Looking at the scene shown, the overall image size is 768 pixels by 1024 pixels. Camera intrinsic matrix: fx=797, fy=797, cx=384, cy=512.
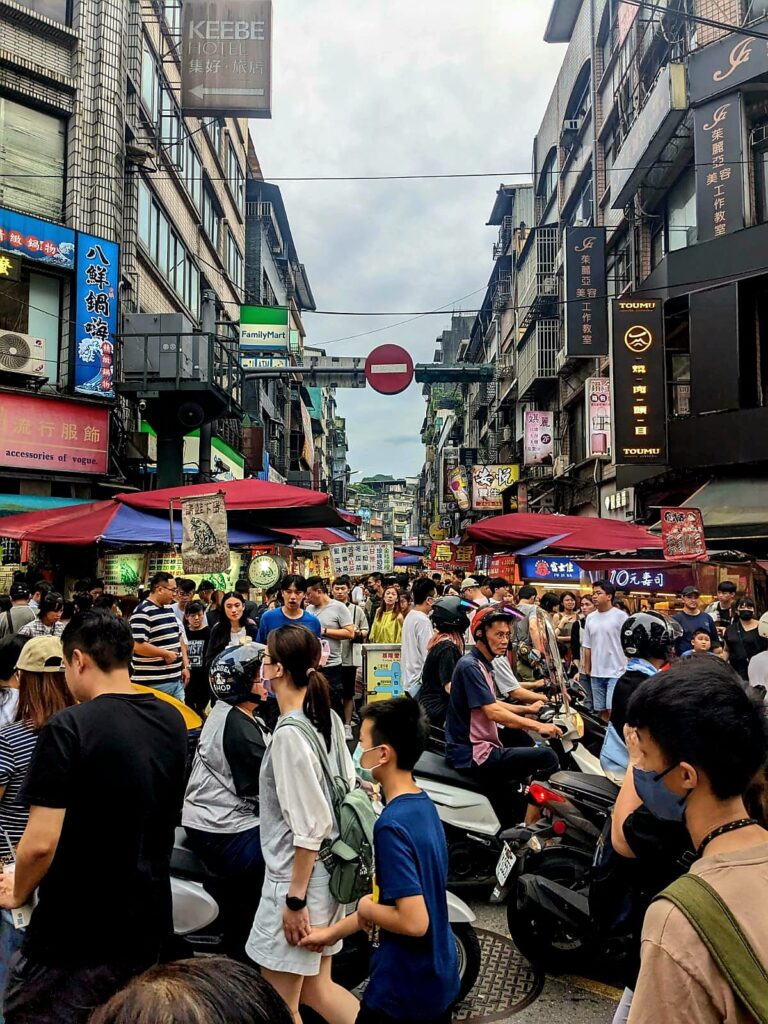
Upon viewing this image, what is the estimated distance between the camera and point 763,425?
17.5m

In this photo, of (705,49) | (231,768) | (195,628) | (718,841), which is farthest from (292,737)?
(705,49)

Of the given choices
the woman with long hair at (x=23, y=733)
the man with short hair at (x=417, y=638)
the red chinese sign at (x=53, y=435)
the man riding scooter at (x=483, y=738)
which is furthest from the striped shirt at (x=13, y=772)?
the red chinese sign at (x=53, y=435)

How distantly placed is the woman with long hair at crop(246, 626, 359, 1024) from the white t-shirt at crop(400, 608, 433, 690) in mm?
5581

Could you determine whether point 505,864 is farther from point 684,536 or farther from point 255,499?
point 684,536

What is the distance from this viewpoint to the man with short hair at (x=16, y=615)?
359 inches

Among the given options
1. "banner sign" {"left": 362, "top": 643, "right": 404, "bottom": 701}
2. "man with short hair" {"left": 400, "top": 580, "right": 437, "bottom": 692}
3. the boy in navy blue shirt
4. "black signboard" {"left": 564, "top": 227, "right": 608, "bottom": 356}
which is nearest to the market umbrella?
"banner sign" {"left": 362, "top": 643, "right": 404, "bottom": 701}

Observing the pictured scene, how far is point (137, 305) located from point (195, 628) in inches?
513

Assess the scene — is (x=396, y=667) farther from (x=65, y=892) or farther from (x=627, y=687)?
(x=65, y=892)

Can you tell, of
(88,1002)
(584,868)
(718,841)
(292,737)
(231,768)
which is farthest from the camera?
(584,868)

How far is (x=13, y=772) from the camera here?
318 centimetres

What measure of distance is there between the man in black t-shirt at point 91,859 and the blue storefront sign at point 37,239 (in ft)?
50.7

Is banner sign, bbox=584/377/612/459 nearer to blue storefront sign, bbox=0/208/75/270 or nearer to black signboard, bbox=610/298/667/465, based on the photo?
black signboard, bbox=610/298/667/465

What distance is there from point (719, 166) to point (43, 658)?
62.2 feet

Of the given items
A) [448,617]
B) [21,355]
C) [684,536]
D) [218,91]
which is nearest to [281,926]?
[448,617]
